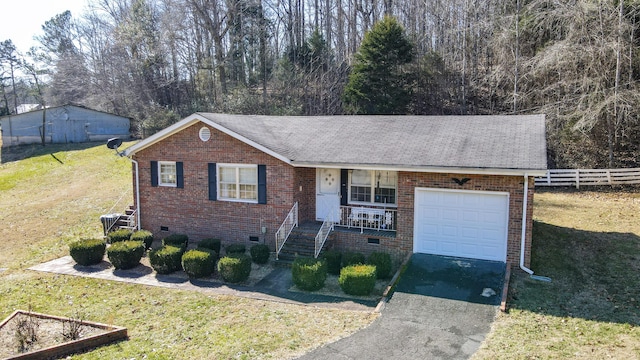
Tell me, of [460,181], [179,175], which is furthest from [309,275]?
[179,175]

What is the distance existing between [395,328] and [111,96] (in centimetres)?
4259

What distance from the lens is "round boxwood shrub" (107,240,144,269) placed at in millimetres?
13789

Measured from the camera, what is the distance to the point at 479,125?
1559 centimetres

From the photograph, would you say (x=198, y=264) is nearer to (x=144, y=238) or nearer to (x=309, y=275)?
(x=309, y=275)

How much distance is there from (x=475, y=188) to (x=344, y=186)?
14.4 feet

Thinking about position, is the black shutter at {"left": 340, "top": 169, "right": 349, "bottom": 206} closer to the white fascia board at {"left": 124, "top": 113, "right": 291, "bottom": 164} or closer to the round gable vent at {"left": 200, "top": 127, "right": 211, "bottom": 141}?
the white fascia board at {"left": 124, "top": 113, "right": 291, "bottom": 164}

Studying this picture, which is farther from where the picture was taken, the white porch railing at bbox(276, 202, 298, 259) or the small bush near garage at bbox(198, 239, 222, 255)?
the small bush near garage at bbox(198, 239, 222, 255)

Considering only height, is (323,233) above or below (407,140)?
below

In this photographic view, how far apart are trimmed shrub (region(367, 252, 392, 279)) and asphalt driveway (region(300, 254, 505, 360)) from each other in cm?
52

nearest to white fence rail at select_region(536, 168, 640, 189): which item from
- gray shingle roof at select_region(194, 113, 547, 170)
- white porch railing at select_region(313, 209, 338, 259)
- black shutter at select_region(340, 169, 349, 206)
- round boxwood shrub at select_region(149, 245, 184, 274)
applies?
gray shingle roof at select_region(194, 113, 547, 170)

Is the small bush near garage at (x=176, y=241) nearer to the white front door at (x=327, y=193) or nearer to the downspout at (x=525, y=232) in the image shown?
the white front door at (x=327, y=193)

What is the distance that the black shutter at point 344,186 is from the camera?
15.5 m

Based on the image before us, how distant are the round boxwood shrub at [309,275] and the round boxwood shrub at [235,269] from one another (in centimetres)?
145

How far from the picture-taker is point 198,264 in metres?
12.9
